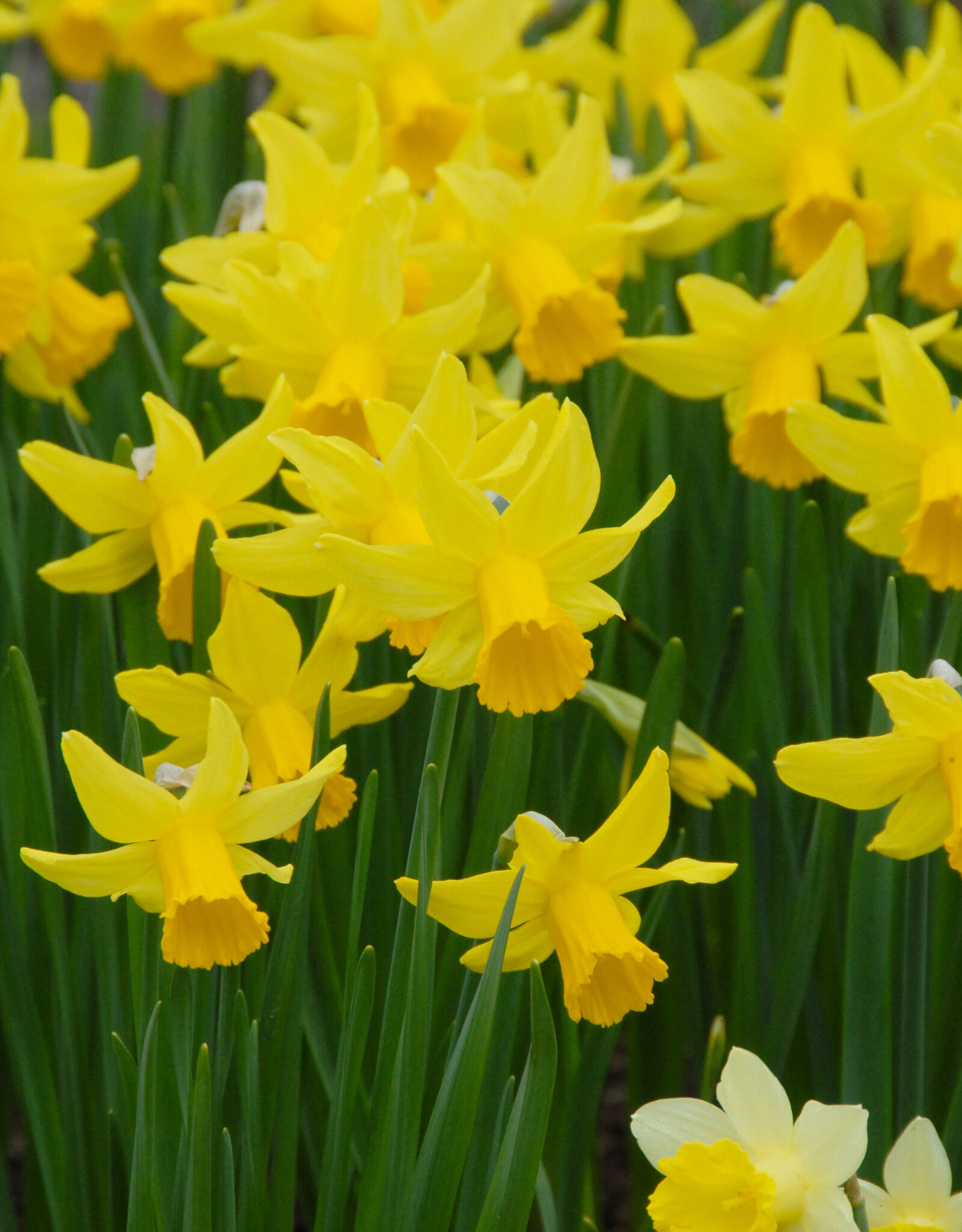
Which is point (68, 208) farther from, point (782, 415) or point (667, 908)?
point (667, 908)

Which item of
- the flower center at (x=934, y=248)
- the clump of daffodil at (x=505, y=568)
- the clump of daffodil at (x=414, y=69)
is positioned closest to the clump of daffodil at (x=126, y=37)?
the clump of daffodil at (x=414, y=69)

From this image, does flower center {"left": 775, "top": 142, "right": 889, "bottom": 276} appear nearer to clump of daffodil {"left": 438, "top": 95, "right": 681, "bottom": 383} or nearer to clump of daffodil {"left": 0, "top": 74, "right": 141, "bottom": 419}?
clump of daffodil {"left": 438, "top": 95, "right": 681, "bottom": 383}

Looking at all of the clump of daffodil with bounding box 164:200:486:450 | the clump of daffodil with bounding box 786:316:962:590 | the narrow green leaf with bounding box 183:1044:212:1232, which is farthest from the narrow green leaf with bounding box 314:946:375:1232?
the clump of daffodil with bounding box 786:316:962:590

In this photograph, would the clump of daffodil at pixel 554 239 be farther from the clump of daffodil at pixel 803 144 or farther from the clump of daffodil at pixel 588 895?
the clump of daffodil at pixel 588 895

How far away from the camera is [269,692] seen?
1274mm

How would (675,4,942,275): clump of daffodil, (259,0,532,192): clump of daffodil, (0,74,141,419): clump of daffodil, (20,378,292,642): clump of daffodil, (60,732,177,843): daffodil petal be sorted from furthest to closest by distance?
(259,0,532,192): clump of daffodil → (675,4,942,275): clump of daffodil → (0,74,141,419): clump of daffodil → (20,378,292,642): clump of daffodil → (60,732,177,843): daffodil petal

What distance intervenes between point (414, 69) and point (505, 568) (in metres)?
1.51

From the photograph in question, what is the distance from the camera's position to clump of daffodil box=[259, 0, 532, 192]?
7.28ft

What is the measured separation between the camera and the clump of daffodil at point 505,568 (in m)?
1.02

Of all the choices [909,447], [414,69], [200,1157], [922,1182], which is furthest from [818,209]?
[200,1157]

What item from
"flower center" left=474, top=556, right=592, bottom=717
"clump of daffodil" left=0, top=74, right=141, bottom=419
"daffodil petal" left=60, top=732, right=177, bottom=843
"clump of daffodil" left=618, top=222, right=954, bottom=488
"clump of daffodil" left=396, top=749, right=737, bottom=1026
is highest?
"clump of daffodil" left=0, top=74, right=141, bottom=419

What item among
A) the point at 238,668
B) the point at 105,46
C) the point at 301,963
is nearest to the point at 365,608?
the point at 238,668

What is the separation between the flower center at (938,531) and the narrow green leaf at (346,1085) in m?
0.69

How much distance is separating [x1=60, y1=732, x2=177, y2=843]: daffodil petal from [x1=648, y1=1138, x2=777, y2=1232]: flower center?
0.50 meters
